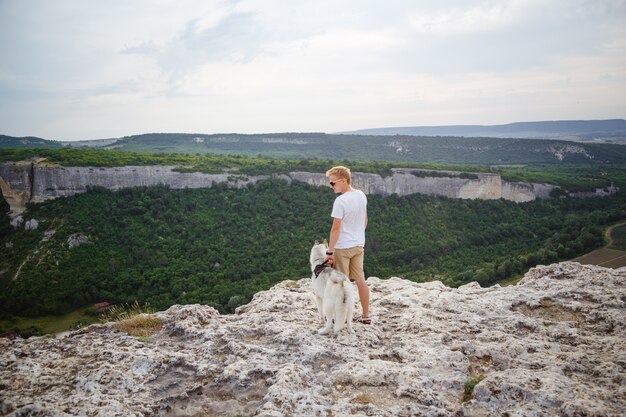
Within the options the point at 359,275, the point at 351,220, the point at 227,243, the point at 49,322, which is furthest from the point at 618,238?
the point at 49,322

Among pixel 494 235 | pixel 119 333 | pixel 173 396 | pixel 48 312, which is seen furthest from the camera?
pixel 494 235

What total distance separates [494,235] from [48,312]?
43934 millimetres

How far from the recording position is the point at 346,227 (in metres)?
5.50

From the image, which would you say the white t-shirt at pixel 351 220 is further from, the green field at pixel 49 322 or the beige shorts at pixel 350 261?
the green field at pixel 49 322

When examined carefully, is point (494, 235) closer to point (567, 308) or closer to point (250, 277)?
point (250, 277)

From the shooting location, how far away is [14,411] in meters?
3.37

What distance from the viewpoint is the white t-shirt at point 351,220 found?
212 inches

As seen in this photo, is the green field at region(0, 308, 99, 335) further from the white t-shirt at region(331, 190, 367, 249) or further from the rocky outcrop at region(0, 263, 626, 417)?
the white t-shirt at region(331, 190, 367, 249)

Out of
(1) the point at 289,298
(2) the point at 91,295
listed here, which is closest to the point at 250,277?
(2) the point at 91,295

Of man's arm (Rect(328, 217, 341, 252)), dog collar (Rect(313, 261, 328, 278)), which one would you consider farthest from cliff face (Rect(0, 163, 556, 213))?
man's arm (Rect(328, 217, 341, 252))

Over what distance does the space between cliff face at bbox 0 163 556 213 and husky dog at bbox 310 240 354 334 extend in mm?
42814

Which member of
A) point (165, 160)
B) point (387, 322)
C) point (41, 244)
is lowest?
point (41, 244)

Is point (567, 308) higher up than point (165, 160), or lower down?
lower down

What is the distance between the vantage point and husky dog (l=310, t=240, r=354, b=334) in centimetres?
513
